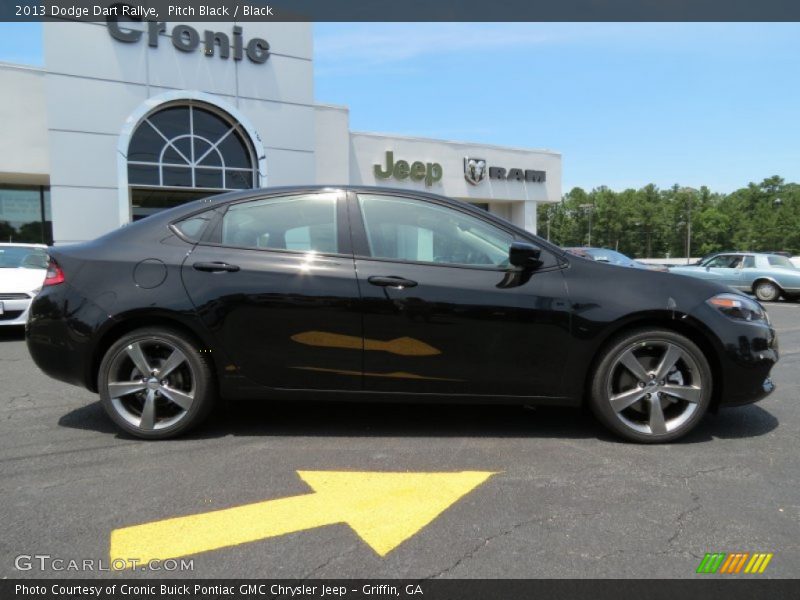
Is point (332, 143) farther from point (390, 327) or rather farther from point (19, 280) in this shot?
point (390, 327)

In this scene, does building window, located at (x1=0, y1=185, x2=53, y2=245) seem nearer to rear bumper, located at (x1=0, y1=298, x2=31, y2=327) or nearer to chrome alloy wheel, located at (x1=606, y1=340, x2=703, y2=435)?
rear bumper, located at (x1=0, y1=298, x2=31, y2=327)

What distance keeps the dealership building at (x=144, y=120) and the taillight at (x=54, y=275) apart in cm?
1209

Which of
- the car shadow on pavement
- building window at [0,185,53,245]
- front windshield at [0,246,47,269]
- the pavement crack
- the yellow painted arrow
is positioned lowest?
the pavement crack

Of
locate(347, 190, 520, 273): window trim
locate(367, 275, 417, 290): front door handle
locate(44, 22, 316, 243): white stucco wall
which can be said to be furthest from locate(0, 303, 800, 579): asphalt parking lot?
locate(44, 22, 316, 243): white stucco wall

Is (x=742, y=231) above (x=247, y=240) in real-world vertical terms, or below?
above

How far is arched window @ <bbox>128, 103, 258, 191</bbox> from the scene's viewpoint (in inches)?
645

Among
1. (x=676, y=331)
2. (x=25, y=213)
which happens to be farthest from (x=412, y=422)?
(x=25, y=213)

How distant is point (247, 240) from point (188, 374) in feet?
3.07

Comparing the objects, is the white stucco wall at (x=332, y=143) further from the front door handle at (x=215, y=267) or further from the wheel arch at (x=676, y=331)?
the wheel arch at (x=676, y=331)

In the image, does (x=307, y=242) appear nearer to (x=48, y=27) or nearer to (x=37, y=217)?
(x=48, y=27)

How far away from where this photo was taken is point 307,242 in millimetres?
3578

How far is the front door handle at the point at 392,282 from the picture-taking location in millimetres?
3400
